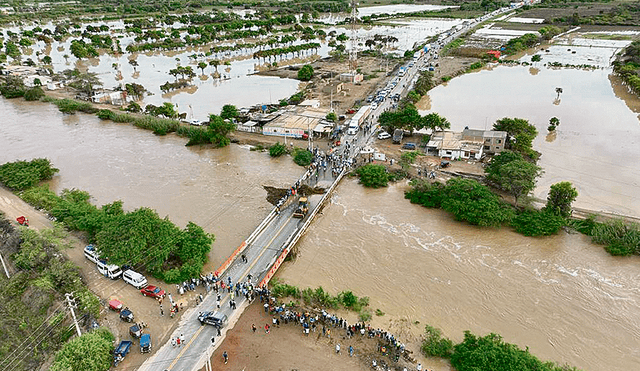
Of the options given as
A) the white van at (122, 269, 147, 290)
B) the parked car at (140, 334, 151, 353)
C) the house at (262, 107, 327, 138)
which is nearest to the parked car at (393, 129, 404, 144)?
the house at (262, 107, 327, 138)

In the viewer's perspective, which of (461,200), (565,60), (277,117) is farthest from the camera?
(565,60)

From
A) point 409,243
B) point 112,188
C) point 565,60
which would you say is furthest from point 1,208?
point 565,60

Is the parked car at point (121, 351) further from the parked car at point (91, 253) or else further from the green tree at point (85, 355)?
the parked car at point (91, 253)

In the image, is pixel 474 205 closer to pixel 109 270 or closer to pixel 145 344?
pixel 145 344

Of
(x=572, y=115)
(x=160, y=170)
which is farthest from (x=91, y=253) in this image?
(x=572, y=115)

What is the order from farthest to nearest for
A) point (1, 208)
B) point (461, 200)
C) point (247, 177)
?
1. point (247, 177)
2. point (1, 208)
3. point (461, 200)

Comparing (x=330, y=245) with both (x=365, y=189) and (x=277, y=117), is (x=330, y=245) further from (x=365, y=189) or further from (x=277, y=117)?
(x=277, y=117)
